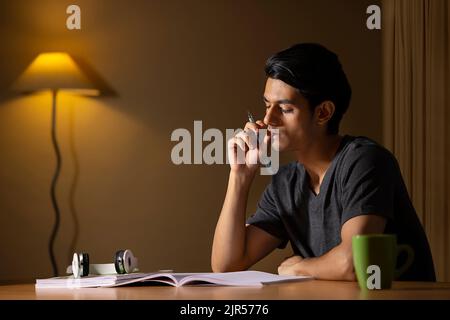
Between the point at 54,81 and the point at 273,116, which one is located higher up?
the point at 54,81

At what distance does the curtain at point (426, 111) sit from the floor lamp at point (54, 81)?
144 centimetres

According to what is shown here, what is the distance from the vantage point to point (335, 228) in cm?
188

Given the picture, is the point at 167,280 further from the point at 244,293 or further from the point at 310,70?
the point at 310,70

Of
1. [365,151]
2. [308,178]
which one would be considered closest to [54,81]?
[308,178]

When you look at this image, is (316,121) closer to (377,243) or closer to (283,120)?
(283,120)

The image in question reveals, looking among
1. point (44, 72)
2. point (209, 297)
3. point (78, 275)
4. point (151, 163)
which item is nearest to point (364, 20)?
point (151, 163)

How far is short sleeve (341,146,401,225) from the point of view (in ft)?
5.56

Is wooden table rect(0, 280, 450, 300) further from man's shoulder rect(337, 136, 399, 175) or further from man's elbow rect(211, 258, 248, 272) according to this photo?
man's elbow rect(211, 258, 248, 272)

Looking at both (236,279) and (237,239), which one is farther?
(237,239)

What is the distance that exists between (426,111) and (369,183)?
1.34m

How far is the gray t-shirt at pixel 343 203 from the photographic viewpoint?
174cm

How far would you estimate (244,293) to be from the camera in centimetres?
111

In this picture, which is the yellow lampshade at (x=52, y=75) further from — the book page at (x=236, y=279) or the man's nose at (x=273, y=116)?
the book page at (x=236, y=279)

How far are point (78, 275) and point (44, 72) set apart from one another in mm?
2254
